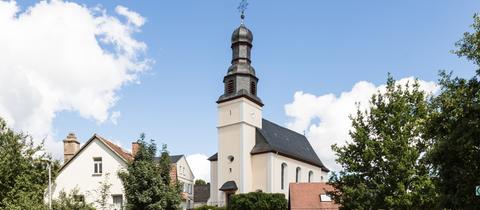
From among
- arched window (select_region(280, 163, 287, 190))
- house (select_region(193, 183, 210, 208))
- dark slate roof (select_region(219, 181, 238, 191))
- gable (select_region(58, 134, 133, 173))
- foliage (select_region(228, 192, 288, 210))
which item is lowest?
house (select_region(193, 183, 210, 208))

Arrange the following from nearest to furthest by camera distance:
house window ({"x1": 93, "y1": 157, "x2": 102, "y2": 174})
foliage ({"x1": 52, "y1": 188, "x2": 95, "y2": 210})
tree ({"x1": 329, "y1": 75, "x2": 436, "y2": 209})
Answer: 1. tree ({"x1": 329, "y1": 75, "x2": 436, "y2": 209})
2. foliage ({"x1": 52, "y1": 188, "x2": 95, "y2": 210})
3. house window ({"x1": 93, "y1": 157, "x2": 102, "y2": 174})

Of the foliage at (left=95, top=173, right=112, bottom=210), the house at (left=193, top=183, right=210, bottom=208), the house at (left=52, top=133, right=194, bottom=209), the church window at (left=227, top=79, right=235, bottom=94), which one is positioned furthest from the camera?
the house at (left=193, top=183, right=210, bottom=208)

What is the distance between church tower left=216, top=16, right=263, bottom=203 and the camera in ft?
197

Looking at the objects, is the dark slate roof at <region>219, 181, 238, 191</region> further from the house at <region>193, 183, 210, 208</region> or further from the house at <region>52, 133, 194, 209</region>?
the house at <region>193, 183, 210, 208</region>

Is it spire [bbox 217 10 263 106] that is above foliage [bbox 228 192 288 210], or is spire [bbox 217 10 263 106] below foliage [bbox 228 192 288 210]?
above

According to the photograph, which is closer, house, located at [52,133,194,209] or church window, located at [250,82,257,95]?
house, located at [52,133,194,209]

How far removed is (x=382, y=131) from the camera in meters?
22.3

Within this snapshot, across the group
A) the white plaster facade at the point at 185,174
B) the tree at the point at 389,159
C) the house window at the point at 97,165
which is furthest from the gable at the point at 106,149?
the white plaster facade at the point at 185,174

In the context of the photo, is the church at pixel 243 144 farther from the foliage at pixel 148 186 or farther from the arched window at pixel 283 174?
the foliage at pixel 148 186

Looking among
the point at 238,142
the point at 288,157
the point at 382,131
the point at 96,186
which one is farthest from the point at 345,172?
the point at 288,157

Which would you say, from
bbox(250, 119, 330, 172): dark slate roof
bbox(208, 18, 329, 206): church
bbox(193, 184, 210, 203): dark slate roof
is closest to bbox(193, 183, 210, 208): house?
bbox(193, 184, 210, 203): dark slate roof

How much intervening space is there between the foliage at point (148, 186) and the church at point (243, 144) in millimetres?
32911

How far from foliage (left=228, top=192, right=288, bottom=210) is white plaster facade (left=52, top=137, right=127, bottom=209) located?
53.2 feet

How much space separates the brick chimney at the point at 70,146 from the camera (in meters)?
42.7
